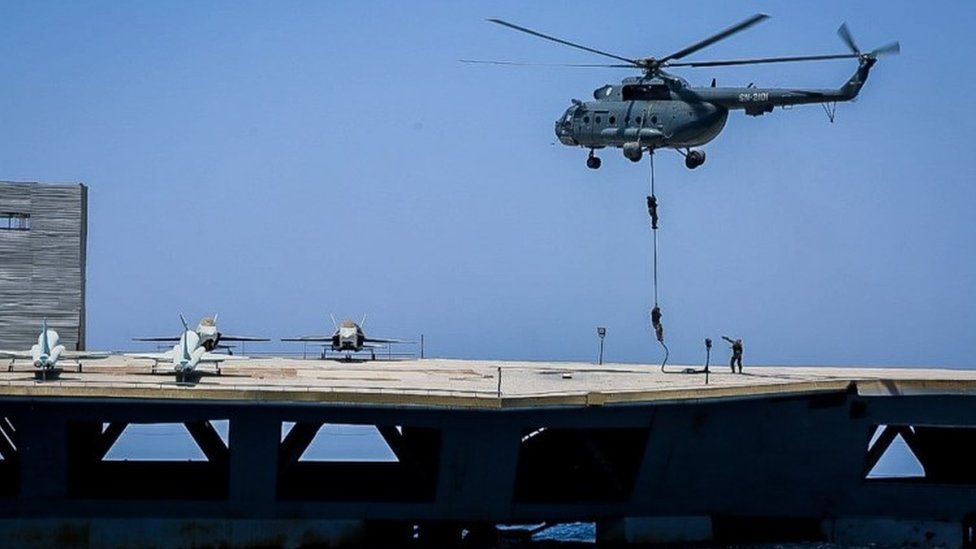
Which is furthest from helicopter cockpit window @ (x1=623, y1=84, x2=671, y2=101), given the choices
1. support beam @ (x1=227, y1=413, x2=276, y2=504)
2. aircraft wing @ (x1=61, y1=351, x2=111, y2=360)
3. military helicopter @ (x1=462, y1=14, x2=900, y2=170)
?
aircraft wing @ (x1=61, y1=351, x2=111, y2=360)

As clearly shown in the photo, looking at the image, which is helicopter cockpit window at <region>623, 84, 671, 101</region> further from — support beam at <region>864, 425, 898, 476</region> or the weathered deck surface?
support beam at <region>864, 425, 898, 476</region>

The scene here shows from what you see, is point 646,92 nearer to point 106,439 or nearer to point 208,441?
point 208,441

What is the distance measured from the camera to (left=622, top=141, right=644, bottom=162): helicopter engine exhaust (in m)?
41.2

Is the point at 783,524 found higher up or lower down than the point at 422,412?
lower down

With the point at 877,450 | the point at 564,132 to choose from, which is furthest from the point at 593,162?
the point at 877,450

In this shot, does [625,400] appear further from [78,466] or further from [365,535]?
[78,466]

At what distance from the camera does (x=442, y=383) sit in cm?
3716

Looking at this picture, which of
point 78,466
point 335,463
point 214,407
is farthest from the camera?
point 335,463

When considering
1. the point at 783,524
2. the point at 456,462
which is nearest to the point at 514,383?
the point at 456,462

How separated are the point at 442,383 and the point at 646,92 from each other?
11471 mm

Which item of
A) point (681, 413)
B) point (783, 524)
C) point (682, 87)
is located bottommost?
point (783, 524)

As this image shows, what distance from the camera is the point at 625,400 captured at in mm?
32562

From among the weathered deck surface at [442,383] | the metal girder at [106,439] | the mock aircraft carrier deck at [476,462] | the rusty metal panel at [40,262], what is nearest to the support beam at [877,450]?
the mock aircraft carrier deck at [476,462]

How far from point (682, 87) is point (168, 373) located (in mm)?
17253
